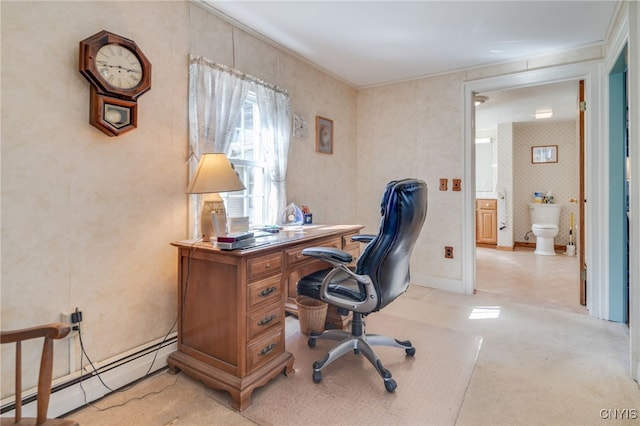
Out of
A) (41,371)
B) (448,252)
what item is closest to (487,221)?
(448,252)

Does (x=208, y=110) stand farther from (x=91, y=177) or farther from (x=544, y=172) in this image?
(x=544, y=172)

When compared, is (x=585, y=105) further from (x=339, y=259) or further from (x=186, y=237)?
(x=186, y=237)

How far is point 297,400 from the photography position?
167cm

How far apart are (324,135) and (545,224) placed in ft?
15.2

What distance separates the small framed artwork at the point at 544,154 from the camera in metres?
5.94

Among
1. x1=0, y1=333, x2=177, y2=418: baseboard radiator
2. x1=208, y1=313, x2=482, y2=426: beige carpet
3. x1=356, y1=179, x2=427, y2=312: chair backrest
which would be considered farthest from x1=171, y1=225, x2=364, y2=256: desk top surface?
x1=208, y1=313, x2=482, y2=426: beige carpet

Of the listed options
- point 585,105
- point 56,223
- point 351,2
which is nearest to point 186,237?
point 56,223

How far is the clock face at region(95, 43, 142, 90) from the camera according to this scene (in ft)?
5.41

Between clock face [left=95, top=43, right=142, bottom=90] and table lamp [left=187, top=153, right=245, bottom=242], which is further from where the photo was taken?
table lamp [left=187, top=153, right=245, bottom=242]

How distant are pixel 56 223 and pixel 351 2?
2161 mm

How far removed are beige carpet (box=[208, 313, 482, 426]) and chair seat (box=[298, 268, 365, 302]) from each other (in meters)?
0.46

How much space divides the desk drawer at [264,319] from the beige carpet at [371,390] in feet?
1.05

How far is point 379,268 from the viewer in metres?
1.73

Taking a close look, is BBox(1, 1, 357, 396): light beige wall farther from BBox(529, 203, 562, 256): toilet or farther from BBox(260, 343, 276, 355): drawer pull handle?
BBox(529, 203, 562, 256): toilet
